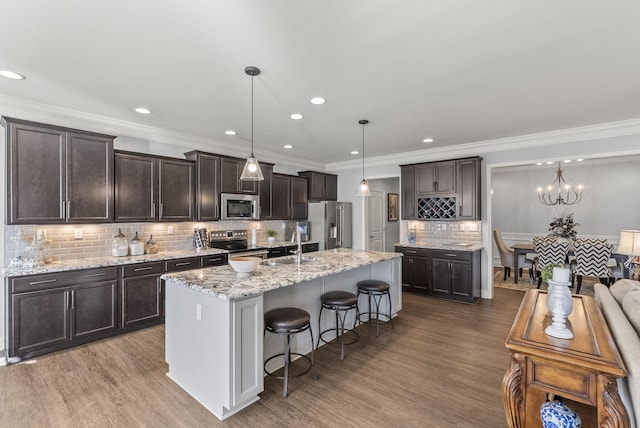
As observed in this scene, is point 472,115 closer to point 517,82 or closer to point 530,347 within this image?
point 517,82

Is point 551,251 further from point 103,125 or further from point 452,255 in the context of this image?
point 103,125

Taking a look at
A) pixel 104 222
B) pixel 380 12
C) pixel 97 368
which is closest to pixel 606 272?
pixel 380 12

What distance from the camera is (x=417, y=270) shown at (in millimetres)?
5598

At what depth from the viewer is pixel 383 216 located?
7844 millimetres

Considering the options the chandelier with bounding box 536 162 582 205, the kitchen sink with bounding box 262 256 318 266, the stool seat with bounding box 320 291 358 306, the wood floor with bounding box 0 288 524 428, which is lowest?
the wood floor with bounding box 0 288 524 428

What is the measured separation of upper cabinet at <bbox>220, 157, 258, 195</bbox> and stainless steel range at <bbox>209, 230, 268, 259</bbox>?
2.58ft

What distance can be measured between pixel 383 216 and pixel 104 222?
5.87 metres

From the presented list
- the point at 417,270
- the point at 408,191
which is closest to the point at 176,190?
the point at 408,191

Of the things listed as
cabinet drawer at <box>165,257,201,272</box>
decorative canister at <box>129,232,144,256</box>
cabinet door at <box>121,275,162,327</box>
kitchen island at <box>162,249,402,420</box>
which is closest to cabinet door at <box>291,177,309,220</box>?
cabinet drawer at <box>165,257,201,272</box>

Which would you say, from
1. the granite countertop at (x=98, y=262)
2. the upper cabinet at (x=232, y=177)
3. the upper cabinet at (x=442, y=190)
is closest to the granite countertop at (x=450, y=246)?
the upper cabinet at (x=442, y=190)

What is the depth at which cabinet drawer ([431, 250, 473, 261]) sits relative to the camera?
5090 millimetres

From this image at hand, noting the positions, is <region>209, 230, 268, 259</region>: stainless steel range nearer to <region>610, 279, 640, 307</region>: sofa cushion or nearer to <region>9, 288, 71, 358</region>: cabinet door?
<region>9, 288, 71, 358</region>: cabinet door

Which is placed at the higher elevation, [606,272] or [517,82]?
[517,82]

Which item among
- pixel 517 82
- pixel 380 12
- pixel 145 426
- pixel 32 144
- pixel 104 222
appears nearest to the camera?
pixel 380 12
